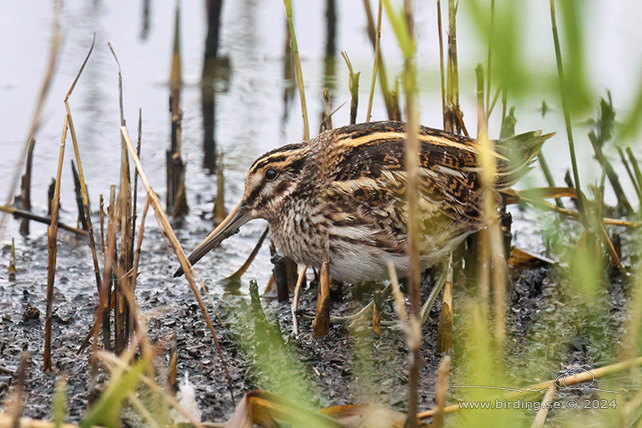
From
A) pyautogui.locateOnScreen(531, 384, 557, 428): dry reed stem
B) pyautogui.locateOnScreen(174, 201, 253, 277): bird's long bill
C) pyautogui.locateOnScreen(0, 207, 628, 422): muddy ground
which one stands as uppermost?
pyautogui.locateOnScreen(174, 201, 253, 277): bird's long bill

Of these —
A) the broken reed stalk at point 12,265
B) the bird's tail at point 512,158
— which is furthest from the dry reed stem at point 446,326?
the broken reed stalk at point 12,265

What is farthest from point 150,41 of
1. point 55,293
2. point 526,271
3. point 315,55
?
point 526,271

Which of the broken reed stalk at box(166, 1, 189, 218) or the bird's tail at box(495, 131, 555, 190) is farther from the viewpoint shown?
the broken reed stalk at box(166, 1, 189, 218)

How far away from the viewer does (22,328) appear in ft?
11.0

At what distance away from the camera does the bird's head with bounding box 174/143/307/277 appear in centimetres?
355

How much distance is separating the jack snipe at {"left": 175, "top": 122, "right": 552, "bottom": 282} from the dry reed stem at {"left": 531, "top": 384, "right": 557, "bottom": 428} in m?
0.88

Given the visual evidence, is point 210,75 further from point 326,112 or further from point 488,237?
point 488,237

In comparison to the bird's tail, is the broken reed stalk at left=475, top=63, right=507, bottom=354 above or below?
below

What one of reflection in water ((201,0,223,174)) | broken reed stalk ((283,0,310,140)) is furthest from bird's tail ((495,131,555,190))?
reflection in water ((201,0,223,174))

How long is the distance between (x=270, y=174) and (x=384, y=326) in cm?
86

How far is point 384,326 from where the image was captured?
348cm

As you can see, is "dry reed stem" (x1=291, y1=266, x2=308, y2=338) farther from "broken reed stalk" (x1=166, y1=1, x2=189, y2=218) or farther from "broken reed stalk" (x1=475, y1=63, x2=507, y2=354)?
"broken reed stalk" (x1=166, y1=1, x2=189, y2=218)

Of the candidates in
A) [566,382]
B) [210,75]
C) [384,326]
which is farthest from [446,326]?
[210,75]

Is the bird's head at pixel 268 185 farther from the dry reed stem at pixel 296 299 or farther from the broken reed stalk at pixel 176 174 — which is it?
the broken reed stalk at pixel 176 174
